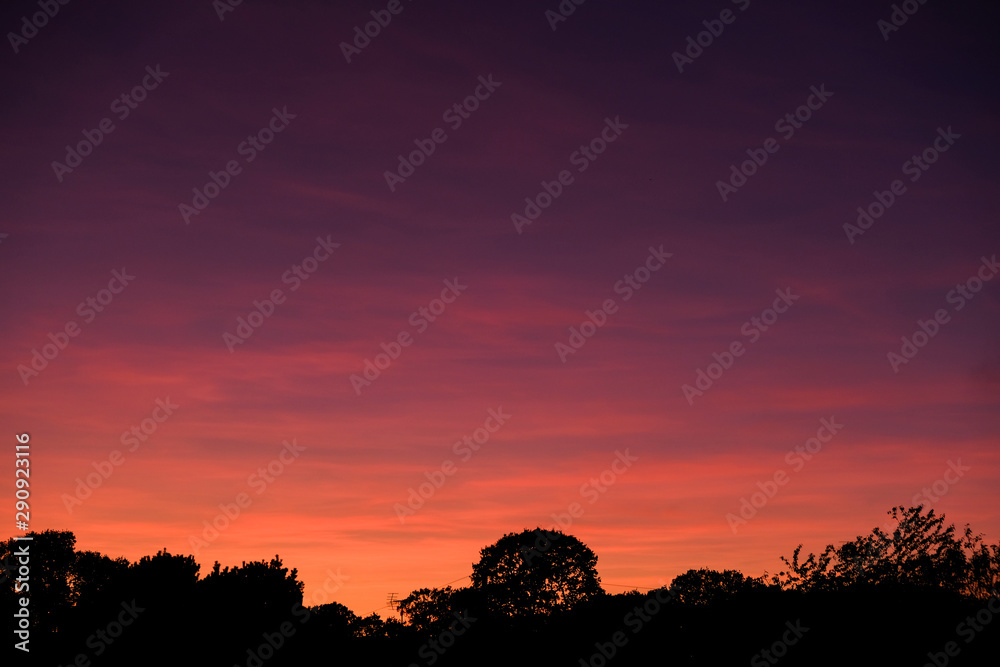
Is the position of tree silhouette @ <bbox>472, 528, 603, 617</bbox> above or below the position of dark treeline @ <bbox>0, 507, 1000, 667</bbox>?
above

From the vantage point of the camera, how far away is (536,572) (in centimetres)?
9575

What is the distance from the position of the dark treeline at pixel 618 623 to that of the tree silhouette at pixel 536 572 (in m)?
Answer: 20.4

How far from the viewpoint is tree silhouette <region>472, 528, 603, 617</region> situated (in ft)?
310

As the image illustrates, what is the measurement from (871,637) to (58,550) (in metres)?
82.8

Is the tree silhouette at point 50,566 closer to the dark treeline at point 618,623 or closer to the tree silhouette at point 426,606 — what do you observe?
the dark treeline at point 618,623

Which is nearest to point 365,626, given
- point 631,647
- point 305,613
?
point 305,613

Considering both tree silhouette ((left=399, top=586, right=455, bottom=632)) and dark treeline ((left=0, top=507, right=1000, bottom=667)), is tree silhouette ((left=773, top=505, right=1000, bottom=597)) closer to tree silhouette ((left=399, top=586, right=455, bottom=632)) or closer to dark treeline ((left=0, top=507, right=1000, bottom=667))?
dark treeline ((left=0, top=507, right=1000, bottom=667))

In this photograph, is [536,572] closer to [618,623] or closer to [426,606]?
[426,606]

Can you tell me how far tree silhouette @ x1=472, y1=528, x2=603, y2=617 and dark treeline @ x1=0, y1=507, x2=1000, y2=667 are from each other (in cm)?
2043

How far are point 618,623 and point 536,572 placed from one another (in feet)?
128

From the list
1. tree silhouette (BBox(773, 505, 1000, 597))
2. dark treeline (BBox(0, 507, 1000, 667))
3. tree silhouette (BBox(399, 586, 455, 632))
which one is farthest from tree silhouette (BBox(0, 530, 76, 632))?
tree silhouette (BBox(773, 505, 1000, 597))

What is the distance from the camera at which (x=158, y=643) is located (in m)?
58.9

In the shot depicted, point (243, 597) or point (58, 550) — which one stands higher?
point (58, 550)

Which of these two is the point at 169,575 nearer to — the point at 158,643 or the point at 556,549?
the point at 158,643
